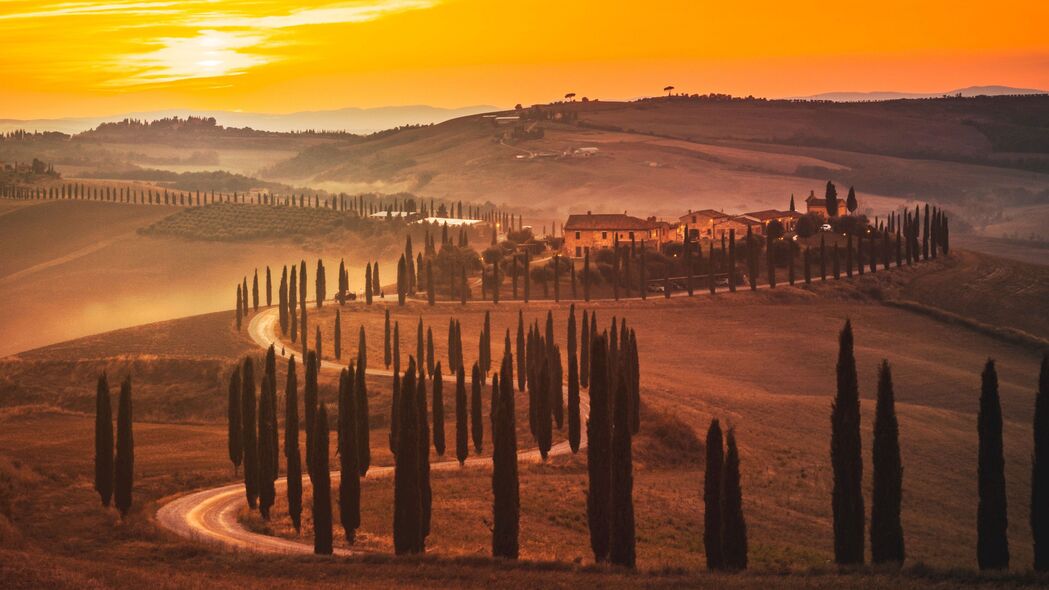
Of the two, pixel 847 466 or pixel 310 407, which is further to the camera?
pixel 310 407

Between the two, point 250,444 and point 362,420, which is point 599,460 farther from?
point 250,444

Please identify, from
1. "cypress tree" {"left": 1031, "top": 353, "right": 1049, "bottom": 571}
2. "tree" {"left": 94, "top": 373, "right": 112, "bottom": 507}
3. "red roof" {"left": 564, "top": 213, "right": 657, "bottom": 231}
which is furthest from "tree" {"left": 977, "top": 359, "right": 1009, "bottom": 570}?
"red roof" {"left": 564, "top": 213, "right": 657, "bottom": 231}


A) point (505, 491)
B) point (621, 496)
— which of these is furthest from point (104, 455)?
point (621, 496)

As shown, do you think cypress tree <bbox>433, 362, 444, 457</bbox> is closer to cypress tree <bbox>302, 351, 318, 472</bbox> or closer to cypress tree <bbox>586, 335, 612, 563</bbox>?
cypress tree <bbox>302, 351, 318, 472</bbox>

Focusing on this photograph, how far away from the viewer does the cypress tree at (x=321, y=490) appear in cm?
4841

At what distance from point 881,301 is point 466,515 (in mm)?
80728

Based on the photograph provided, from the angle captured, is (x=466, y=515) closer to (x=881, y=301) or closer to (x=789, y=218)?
(x=881, y=301)

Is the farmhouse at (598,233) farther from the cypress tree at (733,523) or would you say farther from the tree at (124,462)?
the cypress tree at (733,523)

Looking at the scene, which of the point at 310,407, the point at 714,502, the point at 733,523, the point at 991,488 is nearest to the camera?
the point at 991,488

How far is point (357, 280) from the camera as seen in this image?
172750 millimetres

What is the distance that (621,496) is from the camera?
45.5 metres

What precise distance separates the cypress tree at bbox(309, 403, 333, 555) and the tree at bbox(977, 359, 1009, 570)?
866 inches

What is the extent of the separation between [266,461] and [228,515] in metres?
2.95

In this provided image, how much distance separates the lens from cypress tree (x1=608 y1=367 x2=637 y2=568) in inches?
1768
